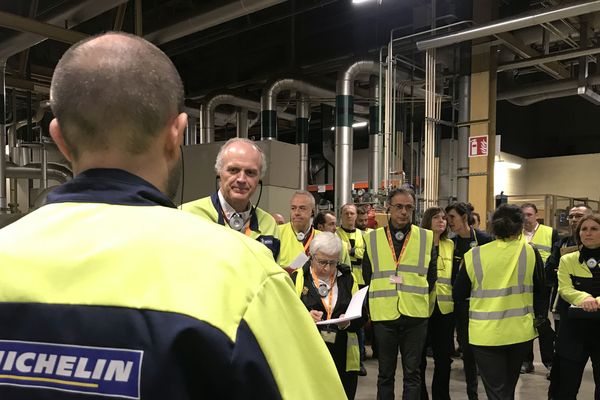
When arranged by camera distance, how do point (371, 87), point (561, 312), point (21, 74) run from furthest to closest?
point (371, 87) → point (21, 74) → point (561, 312)

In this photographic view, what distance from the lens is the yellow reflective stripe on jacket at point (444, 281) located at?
10.9 ft

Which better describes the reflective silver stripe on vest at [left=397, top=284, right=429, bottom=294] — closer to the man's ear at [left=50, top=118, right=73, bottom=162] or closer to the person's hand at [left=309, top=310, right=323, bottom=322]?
the person's hand at [left=309, top=310, right=323, bottom=322]

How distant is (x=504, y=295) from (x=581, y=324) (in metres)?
0.52

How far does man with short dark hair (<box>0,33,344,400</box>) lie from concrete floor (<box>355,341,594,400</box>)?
3.39 metres

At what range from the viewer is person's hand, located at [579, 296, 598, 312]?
2.72 metres

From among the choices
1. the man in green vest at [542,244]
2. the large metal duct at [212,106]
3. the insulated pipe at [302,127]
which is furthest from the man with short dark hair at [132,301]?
the large metal duct at [212,106]

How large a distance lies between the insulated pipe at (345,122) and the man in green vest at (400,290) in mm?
3556

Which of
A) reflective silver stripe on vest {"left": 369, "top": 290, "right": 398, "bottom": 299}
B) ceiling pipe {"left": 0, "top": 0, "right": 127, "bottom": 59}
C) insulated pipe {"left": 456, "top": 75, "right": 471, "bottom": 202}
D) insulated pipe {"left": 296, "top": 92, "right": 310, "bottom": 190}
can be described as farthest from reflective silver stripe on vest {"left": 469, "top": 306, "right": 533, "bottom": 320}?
insulated pipe {"left": 296, "top": 92, "right": 310, "bottom": 190}

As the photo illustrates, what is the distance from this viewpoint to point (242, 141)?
1958mm

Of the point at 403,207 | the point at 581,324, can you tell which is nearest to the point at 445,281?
the point at 403,207

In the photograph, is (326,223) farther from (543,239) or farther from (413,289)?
(543,239)

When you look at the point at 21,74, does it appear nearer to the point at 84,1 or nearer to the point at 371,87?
the point at 84,1

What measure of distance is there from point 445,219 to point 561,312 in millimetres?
983

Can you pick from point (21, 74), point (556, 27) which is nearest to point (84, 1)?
point (21, 74)
